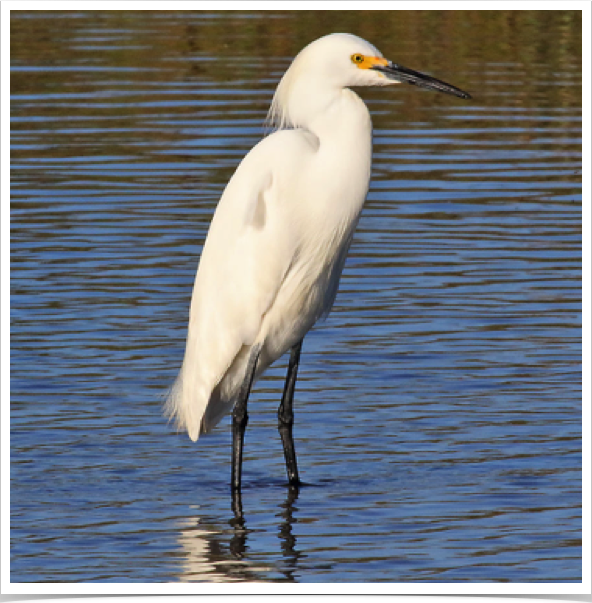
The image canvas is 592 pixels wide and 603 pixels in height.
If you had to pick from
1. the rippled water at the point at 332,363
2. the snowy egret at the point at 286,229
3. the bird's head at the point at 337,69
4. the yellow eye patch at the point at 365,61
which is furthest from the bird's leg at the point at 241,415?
the yellow eye patch at the point at 365,61

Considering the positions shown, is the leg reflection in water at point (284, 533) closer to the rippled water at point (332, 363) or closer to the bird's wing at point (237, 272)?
the rippled water at point (332, 363)

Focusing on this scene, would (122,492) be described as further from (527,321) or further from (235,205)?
(527,321)

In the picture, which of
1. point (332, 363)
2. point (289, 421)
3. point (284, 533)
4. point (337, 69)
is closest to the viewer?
point (284, 533)

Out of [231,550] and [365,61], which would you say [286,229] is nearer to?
[365,61]

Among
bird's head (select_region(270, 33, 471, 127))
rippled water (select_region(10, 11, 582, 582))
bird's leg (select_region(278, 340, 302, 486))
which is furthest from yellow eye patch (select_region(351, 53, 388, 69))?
rippled water (select_region(10, 11, 582, 582))

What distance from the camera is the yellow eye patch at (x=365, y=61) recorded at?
6.59 meters

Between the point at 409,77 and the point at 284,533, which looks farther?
the point at 409,77

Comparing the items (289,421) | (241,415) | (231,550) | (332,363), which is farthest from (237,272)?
(332,363)

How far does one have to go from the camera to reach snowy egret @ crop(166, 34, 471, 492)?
6559 millimetres

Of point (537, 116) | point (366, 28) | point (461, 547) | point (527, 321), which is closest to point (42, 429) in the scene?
point (461, 547)

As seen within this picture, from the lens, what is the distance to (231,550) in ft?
19.9

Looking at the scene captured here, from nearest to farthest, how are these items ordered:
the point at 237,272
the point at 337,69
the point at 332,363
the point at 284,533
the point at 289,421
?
the point at 284,533 → the point at 337,69 → the point at 237,272 → the point at 289,421 → the point at 332,363

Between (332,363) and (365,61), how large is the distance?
7.36 ft

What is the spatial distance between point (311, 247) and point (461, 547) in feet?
5.32
